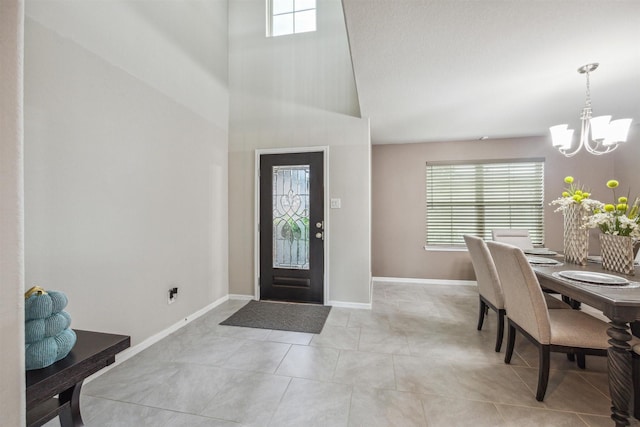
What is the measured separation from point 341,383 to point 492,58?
103 inches

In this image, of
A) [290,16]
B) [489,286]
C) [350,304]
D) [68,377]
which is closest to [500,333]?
[489,286]

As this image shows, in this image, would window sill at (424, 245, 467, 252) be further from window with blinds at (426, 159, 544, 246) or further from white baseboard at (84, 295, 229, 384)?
white baseboard at (84, 295, 229, 384)

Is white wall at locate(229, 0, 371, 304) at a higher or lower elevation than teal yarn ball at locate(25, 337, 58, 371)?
higher

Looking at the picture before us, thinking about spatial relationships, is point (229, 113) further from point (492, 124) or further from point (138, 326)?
point (492, 124)

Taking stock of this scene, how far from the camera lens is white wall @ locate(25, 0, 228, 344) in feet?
5.28

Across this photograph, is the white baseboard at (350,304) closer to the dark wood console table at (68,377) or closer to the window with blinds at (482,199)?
the window with blinds at (482,199)

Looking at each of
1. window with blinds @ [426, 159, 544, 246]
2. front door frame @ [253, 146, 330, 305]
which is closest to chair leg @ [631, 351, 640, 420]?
front door frame @ [253, 146, 330, 305]

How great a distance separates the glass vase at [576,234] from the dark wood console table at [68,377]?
3.28 meters

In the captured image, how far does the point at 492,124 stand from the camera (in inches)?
139

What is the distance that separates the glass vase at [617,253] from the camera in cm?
188

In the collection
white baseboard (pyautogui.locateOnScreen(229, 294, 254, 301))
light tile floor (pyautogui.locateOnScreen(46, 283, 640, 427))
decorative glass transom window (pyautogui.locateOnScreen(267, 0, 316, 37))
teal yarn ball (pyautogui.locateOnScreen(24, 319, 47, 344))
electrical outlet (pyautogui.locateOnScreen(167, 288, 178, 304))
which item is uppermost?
decorative glass transom window (pyautogui.locateOnScreen(267, 0, 316, 37))

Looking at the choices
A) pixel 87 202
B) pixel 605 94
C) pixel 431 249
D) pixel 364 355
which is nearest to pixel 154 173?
pixel 87 202

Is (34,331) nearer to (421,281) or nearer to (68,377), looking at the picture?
(68,377)

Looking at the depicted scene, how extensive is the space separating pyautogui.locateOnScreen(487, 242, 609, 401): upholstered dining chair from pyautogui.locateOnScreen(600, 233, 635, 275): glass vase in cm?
45
